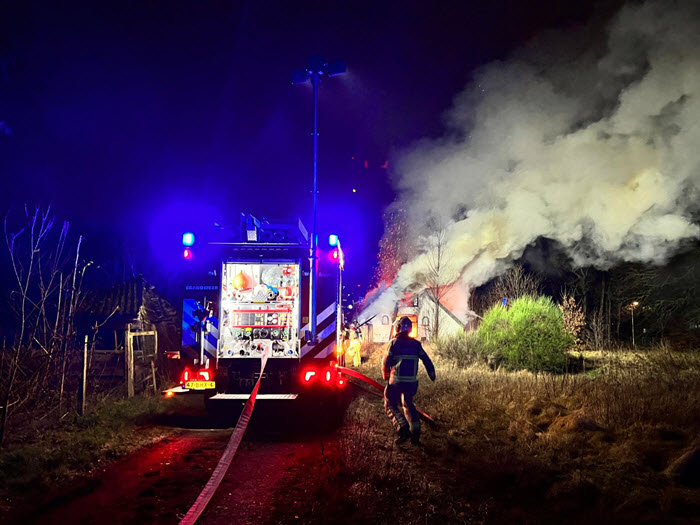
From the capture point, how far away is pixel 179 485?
211 inches

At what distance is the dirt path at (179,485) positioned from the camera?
452 centimetres

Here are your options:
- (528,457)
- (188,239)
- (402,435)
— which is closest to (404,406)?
(402,435)

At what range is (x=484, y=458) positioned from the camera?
618 cm

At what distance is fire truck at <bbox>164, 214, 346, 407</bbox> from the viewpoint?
8484 mm

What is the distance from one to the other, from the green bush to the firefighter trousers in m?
8.69

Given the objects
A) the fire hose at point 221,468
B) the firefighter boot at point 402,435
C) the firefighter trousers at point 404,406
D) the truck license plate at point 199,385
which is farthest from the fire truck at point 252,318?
the firefighter boot at point 402,435

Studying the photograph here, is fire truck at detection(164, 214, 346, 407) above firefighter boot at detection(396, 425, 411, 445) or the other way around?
above

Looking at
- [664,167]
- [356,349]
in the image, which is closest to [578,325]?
[664,167]

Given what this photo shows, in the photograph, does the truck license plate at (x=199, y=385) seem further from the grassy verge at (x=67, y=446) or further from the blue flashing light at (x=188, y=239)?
the blue flashing light at (x=188, y=239)

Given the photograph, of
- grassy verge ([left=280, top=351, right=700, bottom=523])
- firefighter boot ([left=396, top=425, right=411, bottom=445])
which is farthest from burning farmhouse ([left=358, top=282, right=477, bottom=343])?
firefighter boot ([left=396, top=425, right=411, bottom=445])

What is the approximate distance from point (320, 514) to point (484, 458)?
8.67 feet

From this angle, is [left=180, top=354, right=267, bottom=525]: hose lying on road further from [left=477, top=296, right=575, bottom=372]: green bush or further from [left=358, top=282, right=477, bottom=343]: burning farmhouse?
[left=358, top=282, right=477, bottom=343]: burning farmhouse

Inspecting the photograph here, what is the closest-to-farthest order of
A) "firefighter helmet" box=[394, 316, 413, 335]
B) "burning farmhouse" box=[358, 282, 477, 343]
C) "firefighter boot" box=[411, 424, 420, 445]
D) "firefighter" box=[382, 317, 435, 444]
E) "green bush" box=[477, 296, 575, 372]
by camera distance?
"firefighter boot" box=[411, 424, 420, 445] < "firefighter" box=[382, 317, 435, 444] < "firefighter helmet" box=[394, 316, 413, 335] < "green bush" box=[477, 296, 575, 372] < "burning farmhouse" box=[358, 282, 477, 343]

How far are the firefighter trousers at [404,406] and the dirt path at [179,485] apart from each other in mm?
1200
